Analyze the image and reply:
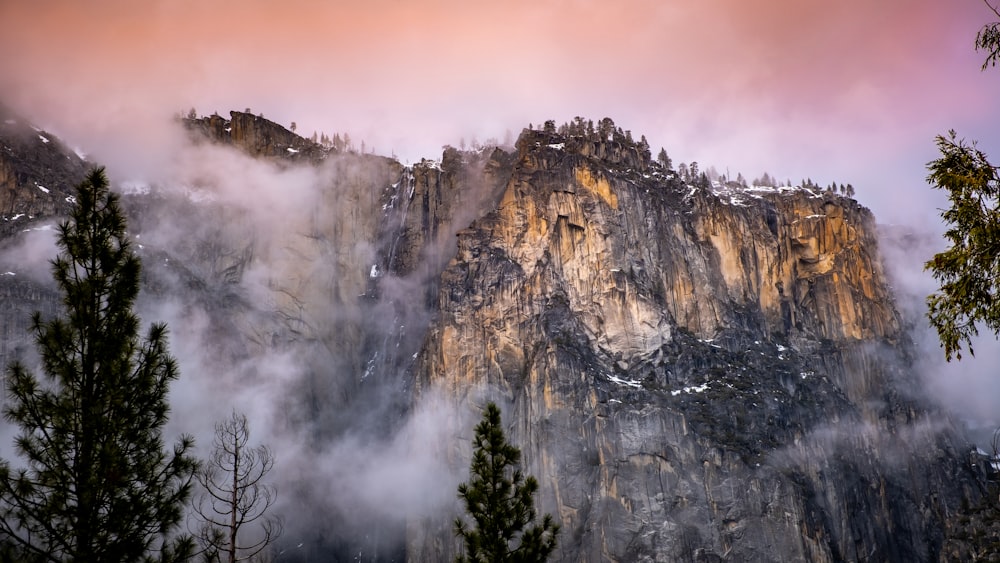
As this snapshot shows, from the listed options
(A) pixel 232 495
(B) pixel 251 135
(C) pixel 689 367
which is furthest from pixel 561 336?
(A) pixel 232 495

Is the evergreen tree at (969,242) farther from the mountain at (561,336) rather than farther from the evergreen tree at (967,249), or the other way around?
the mountain at (561,336)

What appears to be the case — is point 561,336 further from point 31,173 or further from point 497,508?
point 497,508

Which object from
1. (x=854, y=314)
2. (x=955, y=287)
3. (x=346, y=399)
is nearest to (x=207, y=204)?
(x=346, y=399)

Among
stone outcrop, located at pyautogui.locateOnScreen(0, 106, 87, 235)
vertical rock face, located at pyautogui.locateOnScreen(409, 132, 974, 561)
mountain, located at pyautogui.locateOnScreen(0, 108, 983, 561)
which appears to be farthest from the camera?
stone outcrop, located at pyautogui.locateOnScreen(0, 106, 87, 235)

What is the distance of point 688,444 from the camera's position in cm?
12369

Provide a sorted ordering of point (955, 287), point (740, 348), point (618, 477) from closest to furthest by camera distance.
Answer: point (955, 287) → point (618, 477) → point (740, 348)

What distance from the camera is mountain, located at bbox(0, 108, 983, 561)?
123188mm

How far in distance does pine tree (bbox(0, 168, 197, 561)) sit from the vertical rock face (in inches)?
3890

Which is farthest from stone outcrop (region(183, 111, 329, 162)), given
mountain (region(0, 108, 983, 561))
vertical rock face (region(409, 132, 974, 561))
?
vertical rock face (region(409, 132, 974, 561))

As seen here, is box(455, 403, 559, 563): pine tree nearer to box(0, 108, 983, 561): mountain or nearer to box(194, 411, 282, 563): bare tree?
box(194, 411, 282, 563): bare tree

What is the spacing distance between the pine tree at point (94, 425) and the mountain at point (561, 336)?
99.2 metres

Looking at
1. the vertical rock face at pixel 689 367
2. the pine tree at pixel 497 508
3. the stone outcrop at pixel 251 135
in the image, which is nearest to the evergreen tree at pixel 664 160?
the vertical rock face at pixel 689 367

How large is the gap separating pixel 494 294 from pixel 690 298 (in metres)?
32.4

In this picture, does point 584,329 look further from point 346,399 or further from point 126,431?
point 126,431
